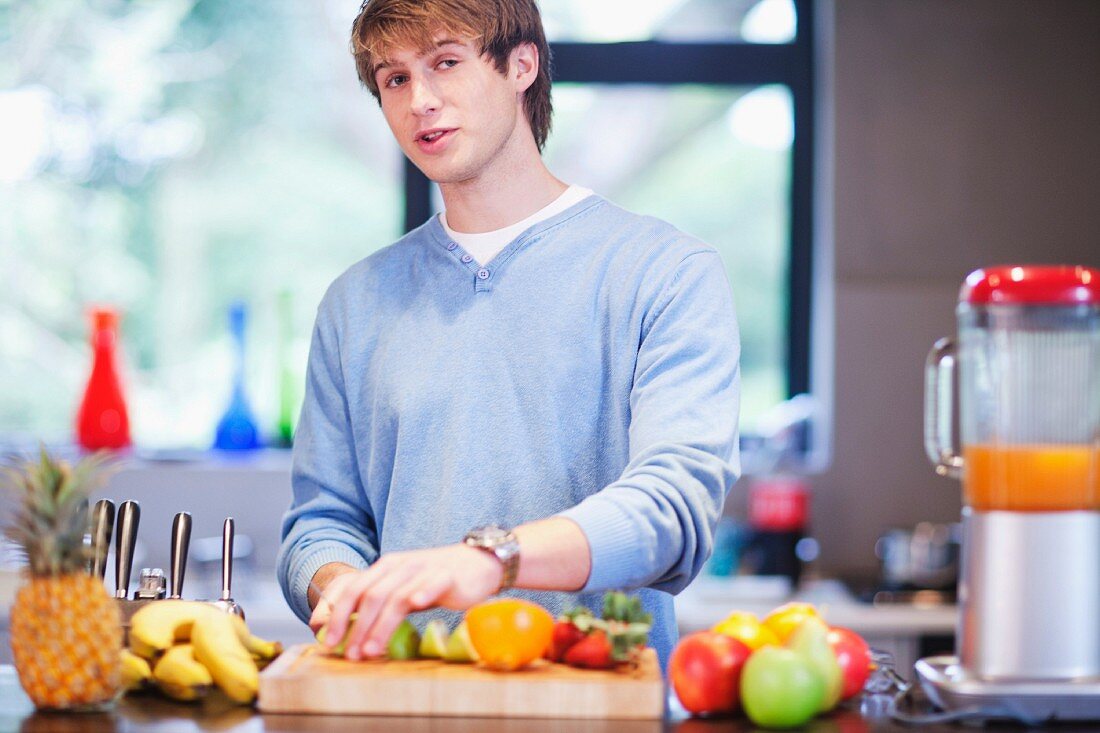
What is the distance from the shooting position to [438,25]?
1.71 m

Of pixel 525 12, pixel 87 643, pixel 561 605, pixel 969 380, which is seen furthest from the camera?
pixel 525 12

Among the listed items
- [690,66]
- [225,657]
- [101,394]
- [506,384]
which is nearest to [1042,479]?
[506,384]

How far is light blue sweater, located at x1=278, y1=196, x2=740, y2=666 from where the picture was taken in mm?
1668

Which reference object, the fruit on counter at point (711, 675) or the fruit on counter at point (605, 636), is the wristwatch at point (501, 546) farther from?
the fruit on counter at point (711, 675)

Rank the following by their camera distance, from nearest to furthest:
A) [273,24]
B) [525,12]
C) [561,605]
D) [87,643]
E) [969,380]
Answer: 1. [87,643]
2. [969,380]
3. [561,605]
4. [525,12]
5. [273,24]

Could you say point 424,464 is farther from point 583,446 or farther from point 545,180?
point 545,180

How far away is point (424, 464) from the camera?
5.75 ft

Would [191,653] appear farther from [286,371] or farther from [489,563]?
[286,371]

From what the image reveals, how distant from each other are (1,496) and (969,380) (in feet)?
8.79

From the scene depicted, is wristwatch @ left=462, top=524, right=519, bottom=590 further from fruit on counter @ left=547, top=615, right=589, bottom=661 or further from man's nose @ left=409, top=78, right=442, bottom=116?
man's nose @ left=409, top=78, right=442, bottom=116

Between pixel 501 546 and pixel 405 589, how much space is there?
0.11 m

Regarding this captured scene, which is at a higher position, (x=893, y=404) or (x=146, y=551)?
(x=893, y=404)

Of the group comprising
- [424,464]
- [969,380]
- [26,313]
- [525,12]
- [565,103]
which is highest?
[565,103]

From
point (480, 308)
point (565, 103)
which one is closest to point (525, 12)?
point (480, 308)
